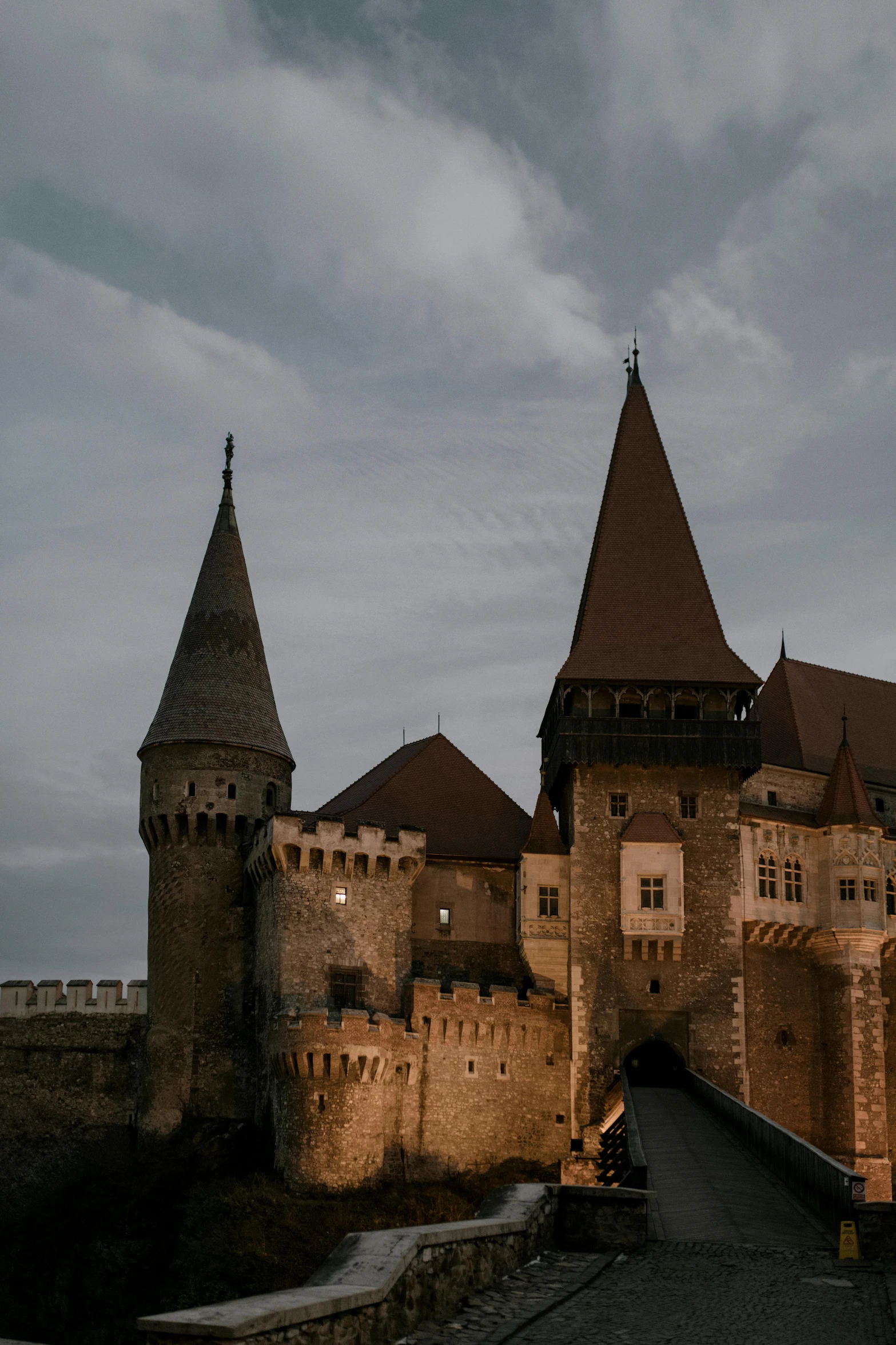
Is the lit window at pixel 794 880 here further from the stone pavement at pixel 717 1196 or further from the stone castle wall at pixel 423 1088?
the stone pavement at pixel 717 1196

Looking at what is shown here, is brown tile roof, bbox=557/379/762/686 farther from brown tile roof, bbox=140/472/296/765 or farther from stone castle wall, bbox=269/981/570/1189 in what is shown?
stone castle wall, bbox=269/981/570/1189

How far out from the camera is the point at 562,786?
45.9 metres

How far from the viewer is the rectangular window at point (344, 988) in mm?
39406

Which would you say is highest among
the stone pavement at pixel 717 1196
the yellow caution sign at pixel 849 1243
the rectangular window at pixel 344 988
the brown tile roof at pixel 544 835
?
the brown tile roof at pixel 544 835

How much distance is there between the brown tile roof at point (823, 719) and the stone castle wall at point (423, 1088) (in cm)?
1346

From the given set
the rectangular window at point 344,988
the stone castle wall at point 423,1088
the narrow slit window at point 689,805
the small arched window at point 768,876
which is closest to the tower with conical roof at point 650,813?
the narrow slit window at point 689,805

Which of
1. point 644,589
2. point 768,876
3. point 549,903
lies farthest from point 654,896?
point 644,589

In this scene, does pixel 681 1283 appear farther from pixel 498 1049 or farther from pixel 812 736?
pixel 812 736

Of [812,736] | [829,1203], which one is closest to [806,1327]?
[829,1203]

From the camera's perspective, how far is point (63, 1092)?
41938 mm

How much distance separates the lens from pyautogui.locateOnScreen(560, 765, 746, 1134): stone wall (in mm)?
41500

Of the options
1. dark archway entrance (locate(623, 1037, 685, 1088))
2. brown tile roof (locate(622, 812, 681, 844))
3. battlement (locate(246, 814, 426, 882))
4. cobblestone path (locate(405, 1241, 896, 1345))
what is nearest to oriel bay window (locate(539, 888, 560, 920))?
brown tile roof (locate(622, 812, 681, 844))

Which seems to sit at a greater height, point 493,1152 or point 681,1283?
point 681,1283

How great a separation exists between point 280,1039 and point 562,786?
1286 centimetres
